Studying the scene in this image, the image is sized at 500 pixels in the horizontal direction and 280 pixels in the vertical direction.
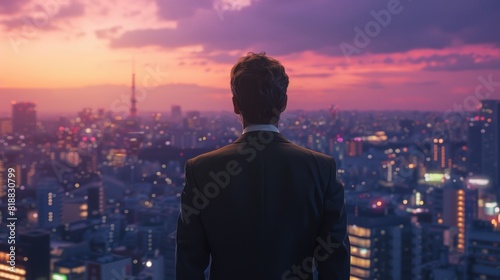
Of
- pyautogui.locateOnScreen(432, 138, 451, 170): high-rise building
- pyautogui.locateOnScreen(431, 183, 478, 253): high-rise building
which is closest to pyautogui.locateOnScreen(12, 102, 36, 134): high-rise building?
pyautogui.locateOnScreen(431, 183, 478, 253): high-rise building

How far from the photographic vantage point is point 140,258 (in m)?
6.39

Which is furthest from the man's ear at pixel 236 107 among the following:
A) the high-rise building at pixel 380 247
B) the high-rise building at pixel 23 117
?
the high-rise building at pixel 23 117

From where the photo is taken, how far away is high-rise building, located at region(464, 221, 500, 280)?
7.54 metres

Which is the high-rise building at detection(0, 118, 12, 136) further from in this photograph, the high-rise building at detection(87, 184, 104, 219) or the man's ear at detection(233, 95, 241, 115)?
the man's ear at detection(233, 95, 241, 115)

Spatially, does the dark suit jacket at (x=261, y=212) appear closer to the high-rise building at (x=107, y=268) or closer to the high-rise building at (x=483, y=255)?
the high-rise building at (x=107, y=268)

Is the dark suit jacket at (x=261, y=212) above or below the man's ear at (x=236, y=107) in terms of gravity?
below

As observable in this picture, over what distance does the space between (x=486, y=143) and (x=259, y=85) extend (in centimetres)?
1330

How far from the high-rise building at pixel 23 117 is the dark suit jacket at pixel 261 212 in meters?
6.95

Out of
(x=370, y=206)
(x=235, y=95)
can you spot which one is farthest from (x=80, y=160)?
(x=235, y=95)

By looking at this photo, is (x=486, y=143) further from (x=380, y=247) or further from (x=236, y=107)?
(x=236, y=107)

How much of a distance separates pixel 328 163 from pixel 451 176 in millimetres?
14610

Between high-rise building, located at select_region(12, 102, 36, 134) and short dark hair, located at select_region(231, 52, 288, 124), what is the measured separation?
6982 millimetres

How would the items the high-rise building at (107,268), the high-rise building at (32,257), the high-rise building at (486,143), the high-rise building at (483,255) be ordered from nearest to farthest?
the high-rise building at (32,257)
the high-rise building at (107,268)
the high-rise building at (483,255)
the high-rise building at (486,143)

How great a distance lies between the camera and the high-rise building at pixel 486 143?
12781 millimetres
